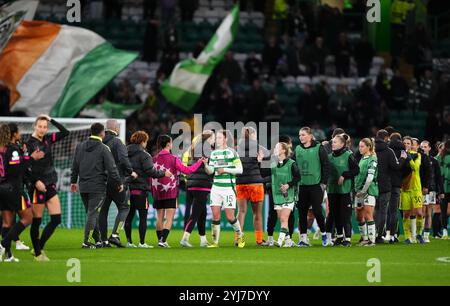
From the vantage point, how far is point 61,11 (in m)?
32.5

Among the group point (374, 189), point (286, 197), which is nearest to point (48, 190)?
point (286, 197)

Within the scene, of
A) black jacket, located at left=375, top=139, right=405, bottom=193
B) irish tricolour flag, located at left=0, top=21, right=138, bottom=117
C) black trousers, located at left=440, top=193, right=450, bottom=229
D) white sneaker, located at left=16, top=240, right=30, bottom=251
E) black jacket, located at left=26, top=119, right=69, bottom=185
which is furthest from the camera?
irish tricolour flag, located at left=0, top=21, right=138, bottom=117

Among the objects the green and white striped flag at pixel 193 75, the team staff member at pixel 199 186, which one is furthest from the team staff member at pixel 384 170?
the green and white striped flag at pixel 193 75

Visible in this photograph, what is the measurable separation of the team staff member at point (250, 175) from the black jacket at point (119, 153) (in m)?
2.02

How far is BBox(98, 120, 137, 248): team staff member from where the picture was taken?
17797mm

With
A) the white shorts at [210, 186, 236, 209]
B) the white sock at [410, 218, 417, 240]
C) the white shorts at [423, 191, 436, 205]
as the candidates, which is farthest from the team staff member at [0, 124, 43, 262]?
the white shorts at [423, 191, 436, 205]

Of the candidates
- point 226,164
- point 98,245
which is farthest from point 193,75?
point 98,245

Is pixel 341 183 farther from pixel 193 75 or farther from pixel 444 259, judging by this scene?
pixel 193 75

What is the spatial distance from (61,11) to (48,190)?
18.9 m

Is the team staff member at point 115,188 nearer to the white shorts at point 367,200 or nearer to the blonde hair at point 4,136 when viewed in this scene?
the blonde hair at point 4,136

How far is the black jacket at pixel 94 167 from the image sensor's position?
17.0 meters

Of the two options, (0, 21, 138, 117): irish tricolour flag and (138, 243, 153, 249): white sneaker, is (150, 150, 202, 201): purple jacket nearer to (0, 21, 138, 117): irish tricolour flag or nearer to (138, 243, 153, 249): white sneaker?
(138, 243, 153, 249): white sneaker

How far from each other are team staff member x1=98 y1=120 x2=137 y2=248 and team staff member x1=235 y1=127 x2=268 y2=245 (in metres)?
1.92

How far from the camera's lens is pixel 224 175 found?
17703mm
